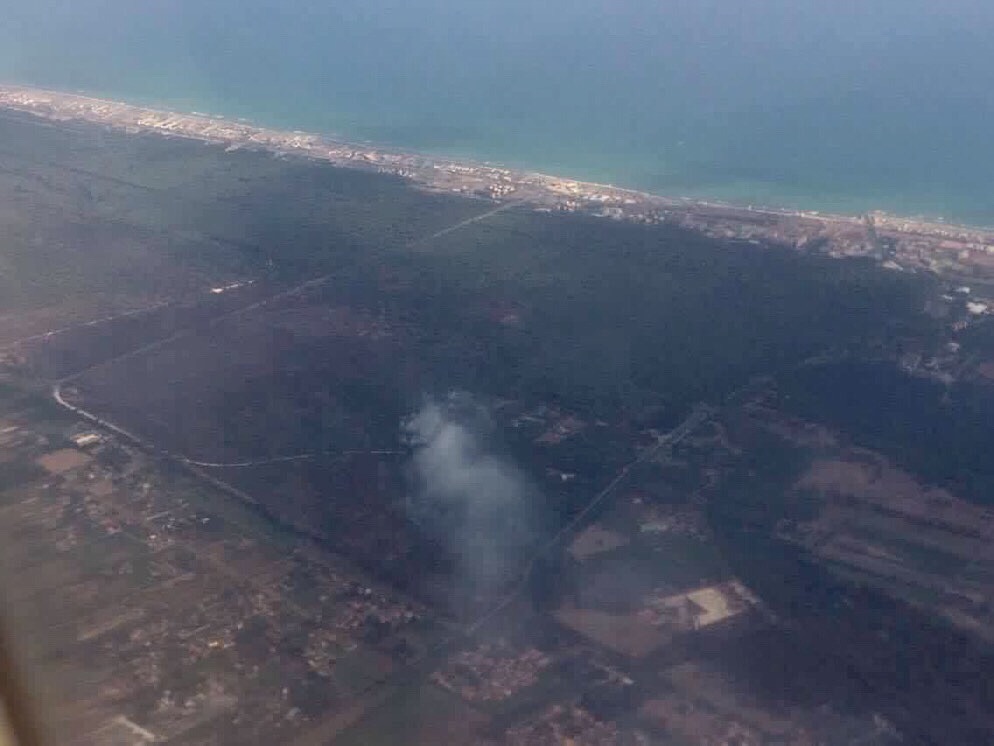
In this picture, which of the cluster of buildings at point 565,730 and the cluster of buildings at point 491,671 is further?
the cluster of buildings at point 491,671

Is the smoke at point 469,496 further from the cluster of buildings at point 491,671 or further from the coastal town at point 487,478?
the cluster of buildings at point 491,671

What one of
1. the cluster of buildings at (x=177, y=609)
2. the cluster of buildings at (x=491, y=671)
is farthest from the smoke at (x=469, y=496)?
the cluster of buildings at (x=177, y=609)

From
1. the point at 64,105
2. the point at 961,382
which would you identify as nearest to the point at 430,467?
the point at 961,382

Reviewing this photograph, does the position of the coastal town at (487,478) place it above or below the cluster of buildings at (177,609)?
above

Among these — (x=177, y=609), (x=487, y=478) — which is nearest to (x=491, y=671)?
(x=177, y=609)

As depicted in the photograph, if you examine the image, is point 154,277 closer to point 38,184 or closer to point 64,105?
point 38,184
